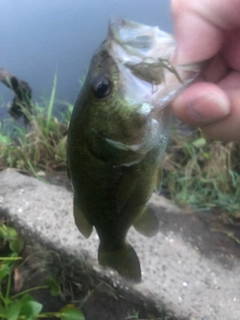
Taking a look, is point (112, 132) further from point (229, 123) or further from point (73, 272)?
point (73, 272)

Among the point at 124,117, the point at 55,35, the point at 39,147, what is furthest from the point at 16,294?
the point at 55,35

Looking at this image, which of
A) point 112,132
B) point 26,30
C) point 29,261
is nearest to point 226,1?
point 112,132

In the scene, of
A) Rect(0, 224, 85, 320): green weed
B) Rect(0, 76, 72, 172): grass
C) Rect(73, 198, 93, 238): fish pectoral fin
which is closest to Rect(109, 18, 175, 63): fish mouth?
Rect(73, 198, 93, 238): fish pectoral fin

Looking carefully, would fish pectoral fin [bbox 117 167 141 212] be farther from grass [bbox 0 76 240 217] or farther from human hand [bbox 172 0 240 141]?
grass [bbox 0 76 240 217]

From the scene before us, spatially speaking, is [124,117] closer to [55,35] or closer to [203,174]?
[203,174]

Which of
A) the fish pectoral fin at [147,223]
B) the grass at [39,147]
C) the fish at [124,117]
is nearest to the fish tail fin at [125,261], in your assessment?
the fish pectoral fin at [147,223]

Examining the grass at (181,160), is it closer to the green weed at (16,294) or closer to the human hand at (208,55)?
the green weed at (16,294)
